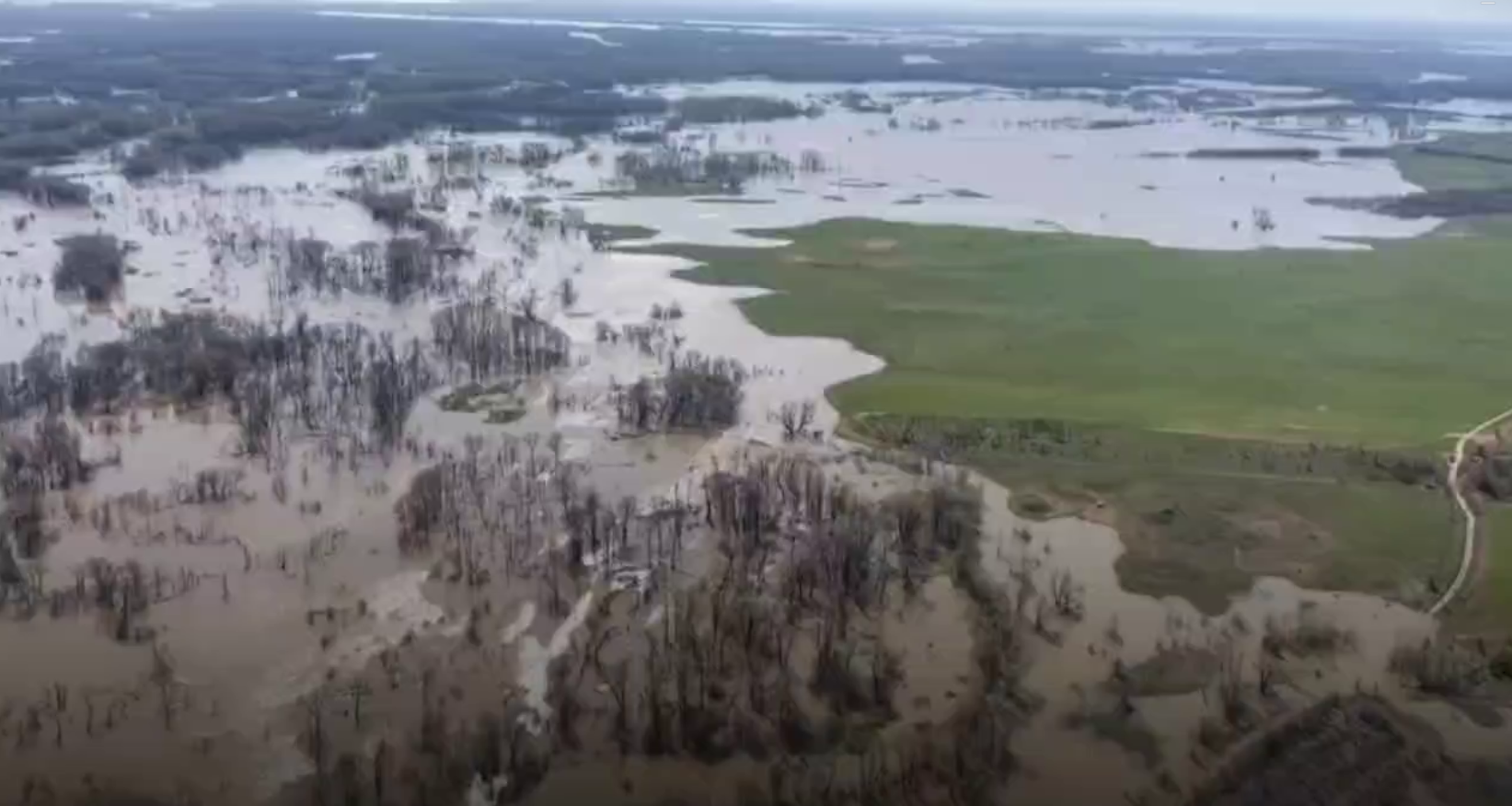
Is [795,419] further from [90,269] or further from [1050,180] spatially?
[1050,180]

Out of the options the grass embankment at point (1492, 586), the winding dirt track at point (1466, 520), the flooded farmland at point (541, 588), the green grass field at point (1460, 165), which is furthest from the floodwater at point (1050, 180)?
the grass embankment at point (1492, 586)

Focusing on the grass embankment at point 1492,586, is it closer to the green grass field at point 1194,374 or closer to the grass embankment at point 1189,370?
the green grass field at point 1194,374

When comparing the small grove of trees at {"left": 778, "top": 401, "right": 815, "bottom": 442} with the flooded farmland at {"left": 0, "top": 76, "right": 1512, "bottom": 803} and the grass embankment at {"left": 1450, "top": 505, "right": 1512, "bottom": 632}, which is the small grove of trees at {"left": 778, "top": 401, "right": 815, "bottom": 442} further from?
the grass embankment at {"left": 1450, "top": 505, "right": 1512, "bottom": 632}

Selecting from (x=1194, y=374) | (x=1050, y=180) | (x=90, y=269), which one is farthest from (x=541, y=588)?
(x=1050, y=180)

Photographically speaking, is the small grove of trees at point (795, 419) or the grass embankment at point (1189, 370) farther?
the small grove of trees at point (795, 419)

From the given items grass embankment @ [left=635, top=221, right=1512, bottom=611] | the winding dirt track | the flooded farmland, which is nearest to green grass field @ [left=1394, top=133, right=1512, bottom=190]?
grass embankment @ [left=635, top=221, right=1512, bottom=611]
